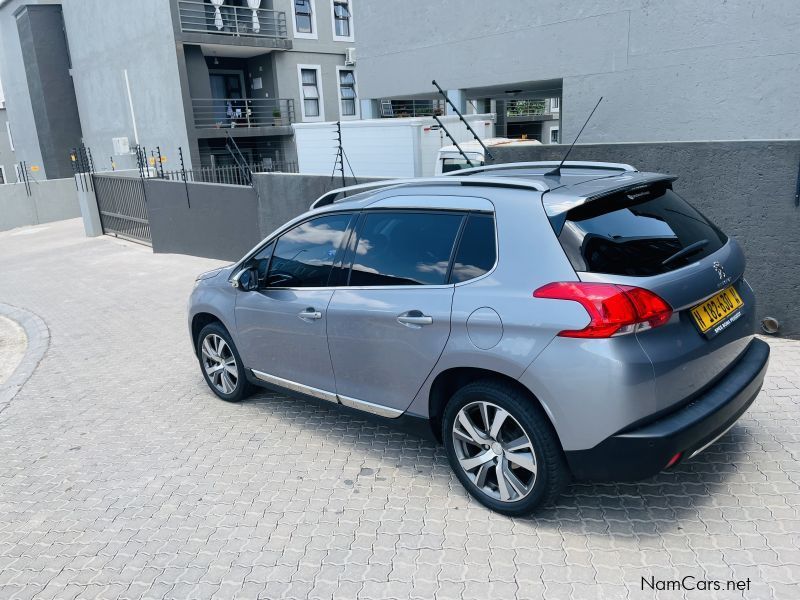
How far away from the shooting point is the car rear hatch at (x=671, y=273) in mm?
2928

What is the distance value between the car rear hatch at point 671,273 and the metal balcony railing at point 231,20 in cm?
2337

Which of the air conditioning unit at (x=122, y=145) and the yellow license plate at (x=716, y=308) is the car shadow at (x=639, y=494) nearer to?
the yellow license plate at (x=716, y=308)

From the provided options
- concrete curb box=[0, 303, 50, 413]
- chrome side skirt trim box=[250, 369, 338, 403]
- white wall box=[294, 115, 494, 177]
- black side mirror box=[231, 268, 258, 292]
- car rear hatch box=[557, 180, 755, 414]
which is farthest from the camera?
white wall box=[294, 115, 494, 177]

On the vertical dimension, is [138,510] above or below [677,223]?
below

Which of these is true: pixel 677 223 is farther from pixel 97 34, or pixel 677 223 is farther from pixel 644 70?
pixel 97 34

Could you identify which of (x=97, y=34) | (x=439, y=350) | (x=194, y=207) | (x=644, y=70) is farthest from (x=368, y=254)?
(x=97, y=34)

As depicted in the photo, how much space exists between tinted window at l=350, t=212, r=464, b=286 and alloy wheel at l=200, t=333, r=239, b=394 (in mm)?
1830

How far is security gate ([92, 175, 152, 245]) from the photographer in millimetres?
A: 15453

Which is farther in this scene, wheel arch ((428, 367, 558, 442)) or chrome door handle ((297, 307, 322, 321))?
chrome door handle ((297, 307, 322, 321))

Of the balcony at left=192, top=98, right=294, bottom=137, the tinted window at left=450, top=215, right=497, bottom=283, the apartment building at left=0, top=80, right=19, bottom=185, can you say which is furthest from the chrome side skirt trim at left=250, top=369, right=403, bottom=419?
the apartment building at left=0, top=80, right=19, bottom=185

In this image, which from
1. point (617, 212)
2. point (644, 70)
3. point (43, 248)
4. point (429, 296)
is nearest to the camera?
point (617, 212)

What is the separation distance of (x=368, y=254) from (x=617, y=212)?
1518mm

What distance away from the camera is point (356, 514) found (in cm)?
361

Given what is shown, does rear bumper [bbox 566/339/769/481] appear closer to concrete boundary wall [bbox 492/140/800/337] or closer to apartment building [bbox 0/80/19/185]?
concrete boundary wall [bbox 492/140/800/337]
